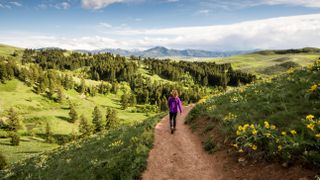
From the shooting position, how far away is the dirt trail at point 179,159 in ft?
43.1

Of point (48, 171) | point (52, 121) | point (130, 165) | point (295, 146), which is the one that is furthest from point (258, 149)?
point (52, 121)

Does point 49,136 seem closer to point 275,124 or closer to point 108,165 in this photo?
point 108,165

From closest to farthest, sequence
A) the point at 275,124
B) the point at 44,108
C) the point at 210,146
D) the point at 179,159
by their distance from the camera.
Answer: the point at 275,124, the point at 179,159, the point at 210,146, the point at 44,108

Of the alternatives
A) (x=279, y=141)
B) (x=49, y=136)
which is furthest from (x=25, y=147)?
(x=279, y=141)

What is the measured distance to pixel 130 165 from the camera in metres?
14.3

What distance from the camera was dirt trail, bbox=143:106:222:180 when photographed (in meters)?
13.1

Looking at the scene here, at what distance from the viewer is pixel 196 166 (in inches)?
545

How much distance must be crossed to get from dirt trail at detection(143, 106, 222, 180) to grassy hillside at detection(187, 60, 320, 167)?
3.31 feet

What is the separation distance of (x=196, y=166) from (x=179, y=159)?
1.46 meters

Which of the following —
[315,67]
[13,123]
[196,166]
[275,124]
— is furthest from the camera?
[13,123]

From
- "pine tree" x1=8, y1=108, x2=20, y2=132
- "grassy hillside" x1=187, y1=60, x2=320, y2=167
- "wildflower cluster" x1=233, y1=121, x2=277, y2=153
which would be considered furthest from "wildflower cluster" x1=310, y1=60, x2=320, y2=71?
"pine tree" x1=8, y1=108, x2=20, y2=132

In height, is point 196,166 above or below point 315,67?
below

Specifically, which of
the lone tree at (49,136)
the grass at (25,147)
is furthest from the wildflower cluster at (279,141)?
the lone tree at (49,136)

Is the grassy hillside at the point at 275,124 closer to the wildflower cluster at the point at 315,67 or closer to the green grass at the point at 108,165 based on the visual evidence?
the wildflower cluster at the point at 315,67
